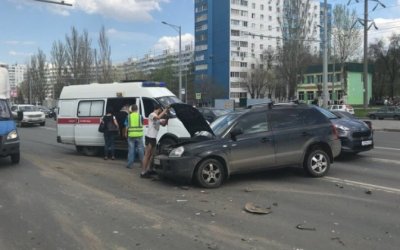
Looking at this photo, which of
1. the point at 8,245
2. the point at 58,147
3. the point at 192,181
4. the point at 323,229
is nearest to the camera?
the point at 8,245

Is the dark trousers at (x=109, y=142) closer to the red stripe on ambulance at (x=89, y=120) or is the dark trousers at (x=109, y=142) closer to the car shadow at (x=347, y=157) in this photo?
the red stripe on ambulance at (x=89, y=120)

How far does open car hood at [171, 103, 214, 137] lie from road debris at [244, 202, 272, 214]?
10.2 ft

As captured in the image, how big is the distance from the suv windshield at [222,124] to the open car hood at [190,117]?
28 centimetres

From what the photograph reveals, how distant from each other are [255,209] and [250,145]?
2.36 metres

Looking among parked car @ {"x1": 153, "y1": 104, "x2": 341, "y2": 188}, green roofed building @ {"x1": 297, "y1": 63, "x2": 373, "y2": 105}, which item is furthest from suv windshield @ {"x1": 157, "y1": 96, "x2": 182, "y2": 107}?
green roofed building @ {"x1": 297, "y1": 63, "x2": 373, "y2": 105}

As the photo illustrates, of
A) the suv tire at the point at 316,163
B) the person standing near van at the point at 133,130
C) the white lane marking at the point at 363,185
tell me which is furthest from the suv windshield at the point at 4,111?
the white lane marking at the point at 363,185

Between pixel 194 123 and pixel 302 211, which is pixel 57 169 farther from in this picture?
pixel 302 211

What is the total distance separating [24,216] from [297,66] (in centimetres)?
6106

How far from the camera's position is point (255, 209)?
289 inches

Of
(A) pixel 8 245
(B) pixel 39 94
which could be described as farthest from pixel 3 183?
(B) pixel 39 94

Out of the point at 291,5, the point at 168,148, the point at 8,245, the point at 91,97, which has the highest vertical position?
the point at 291,5

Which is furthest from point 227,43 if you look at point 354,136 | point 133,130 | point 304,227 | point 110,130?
point 304,227

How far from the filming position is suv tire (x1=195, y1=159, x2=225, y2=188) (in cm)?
912

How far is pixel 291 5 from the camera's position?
217ft
